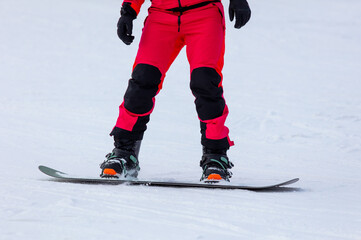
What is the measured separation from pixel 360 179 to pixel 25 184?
226 cm

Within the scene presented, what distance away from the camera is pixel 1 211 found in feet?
8.04

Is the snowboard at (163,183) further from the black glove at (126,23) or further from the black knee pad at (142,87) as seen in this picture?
the black glove at (126,23)

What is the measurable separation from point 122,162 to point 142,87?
0.49m

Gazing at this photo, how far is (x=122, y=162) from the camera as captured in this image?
11.4 ft

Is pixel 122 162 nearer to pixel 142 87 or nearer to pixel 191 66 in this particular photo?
pixel 142 87

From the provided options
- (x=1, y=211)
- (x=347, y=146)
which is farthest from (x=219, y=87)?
(x=347, y=146)

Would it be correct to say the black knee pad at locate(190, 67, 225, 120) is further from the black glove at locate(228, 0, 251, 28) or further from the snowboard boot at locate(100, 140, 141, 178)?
the snowboard boot at locate(100, 140, 141, 178)

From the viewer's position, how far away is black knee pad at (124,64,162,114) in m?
3.45

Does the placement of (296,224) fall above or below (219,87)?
below

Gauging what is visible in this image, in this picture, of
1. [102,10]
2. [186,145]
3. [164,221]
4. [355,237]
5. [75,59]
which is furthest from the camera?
[102,10]

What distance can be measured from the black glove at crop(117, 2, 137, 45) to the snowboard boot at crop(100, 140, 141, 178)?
2.24ft

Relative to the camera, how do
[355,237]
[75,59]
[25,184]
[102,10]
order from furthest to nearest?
[102,10] < [75,59] < [25,184] < [355,237]

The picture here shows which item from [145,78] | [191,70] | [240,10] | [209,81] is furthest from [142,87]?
[240,10]

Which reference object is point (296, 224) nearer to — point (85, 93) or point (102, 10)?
point (85, 93)
